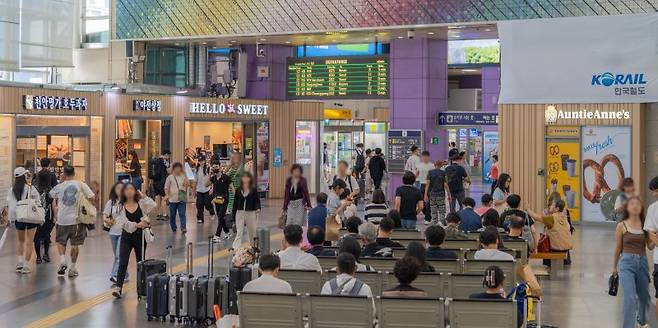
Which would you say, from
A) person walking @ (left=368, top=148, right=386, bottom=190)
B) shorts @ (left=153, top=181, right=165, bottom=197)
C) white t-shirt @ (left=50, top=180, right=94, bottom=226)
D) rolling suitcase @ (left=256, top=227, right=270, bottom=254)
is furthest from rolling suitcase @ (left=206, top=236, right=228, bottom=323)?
person walking @ (left=368, top=148, right=386, bottom=190)

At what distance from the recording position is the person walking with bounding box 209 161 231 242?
19297 mm

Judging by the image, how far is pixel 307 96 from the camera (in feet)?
98.7

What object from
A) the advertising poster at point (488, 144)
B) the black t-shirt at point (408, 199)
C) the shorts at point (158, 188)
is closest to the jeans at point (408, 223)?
the black t-shirt at point (408, 199)

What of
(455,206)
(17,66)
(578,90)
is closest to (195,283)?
(578,90)

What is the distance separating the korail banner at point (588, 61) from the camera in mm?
11758

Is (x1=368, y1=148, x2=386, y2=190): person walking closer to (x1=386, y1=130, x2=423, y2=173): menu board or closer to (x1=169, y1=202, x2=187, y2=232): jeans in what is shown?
(x1=386, y1=130, x2=423, y2=173): menu board

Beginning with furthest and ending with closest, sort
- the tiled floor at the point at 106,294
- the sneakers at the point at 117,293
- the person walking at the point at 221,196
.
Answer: the person walking at the point at 221,196 → the sneakers at the point at 117,293 → the tiled floor at the point at 106,294

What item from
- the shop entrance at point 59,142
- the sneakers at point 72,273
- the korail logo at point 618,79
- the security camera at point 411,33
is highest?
the security camera at point 411,33

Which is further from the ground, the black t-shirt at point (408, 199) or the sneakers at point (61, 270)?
the black t-shirt at point (408, 199)

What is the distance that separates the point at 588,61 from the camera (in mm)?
11898

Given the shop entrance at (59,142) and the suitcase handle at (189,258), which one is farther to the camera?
the shop entrance at (59,142)

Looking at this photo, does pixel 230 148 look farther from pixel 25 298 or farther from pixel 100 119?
pixel 25 298

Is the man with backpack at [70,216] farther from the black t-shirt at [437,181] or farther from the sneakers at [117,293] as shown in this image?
the black t-shirt at [437,181]

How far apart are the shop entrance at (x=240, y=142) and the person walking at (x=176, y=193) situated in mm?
8103
